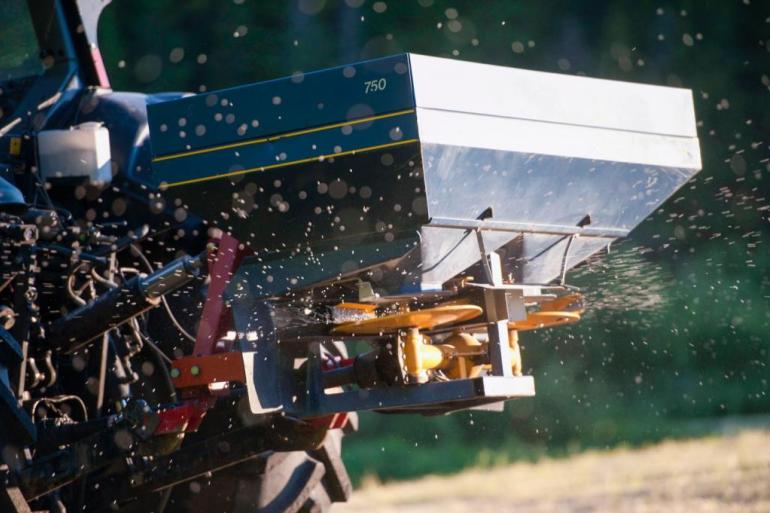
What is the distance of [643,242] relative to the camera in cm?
870

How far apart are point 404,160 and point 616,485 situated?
4.76m

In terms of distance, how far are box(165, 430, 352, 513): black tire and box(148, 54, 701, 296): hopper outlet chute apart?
86 centimetres

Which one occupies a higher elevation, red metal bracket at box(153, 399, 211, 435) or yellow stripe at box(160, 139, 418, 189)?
yellow stripe at box(160, 139, 418, 189)

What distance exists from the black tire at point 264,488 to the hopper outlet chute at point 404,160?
33.8 inches

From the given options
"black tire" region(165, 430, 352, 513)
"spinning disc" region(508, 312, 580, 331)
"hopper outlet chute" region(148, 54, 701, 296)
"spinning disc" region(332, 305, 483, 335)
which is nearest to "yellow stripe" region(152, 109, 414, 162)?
"hopper outlet chute" region(148, 54, 701, 296)

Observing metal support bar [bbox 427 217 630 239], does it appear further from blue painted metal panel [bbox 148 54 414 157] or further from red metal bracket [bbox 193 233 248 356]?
red metal bracket [bbox 193 233 248 356]

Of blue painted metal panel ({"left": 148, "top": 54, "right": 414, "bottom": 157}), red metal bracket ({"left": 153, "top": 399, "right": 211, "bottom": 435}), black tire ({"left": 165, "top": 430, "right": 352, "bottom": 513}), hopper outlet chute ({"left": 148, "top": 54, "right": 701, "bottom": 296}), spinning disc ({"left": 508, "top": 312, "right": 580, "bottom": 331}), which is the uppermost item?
blue painted metal panel ({"left": 148, "top": 54, "right": 414, "bottom": 157})

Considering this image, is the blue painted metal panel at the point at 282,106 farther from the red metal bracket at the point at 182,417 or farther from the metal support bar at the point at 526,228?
the red metal bracket at the point at 182,417

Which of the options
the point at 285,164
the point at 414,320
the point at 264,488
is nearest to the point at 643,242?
the point at 264,488

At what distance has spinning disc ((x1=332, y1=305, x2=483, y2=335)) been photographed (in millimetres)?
3629

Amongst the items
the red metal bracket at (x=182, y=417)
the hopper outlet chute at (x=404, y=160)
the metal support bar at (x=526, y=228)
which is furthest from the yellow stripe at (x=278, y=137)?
the red metal bracket at (x=182, y=417)

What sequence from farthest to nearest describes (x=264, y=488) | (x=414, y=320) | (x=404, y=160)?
(x=264, y=488) → (x=414, y=320) → (x=404, y=160)

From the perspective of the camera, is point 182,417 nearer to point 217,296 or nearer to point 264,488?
point 217,296

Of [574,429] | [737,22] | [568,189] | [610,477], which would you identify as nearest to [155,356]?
[568,189]
